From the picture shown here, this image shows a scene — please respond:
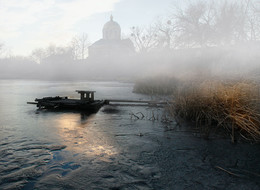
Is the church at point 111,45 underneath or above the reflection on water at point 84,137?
above

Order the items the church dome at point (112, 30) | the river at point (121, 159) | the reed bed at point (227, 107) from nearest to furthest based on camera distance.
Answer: the river at point (121, 159)
the reed bed at point (227, 107)
the church dome at point (112, 30)

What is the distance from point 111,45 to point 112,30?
9.45 meters

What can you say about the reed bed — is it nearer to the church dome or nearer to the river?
the river

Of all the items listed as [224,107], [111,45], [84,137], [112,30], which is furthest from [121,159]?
[112,30]

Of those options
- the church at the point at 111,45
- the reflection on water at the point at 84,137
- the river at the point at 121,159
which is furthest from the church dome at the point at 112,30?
the river at the point at 121,159

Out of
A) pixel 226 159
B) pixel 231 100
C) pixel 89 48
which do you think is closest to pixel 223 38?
pixel 231 100

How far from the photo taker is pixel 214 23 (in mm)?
31391

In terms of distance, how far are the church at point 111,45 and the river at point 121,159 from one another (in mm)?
68607

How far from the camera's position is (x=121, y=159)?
466 cm

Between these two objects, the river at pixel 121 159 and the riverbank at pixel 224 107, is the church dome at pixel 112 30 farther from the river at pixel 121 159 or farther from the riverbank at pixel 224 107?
the river at pixel 121 159

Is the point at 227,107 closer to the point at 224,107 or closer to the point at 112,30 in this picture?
the point at 224,107

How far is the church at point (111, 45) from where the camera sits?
75.8 metres

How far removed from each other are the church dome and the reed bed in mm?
82281

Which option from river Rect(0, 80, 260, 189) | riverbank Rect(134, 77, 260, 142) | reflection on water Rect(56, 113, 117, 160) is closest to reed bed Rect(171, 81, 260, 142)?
riverbank Rect(134, 77, 260, 142)
